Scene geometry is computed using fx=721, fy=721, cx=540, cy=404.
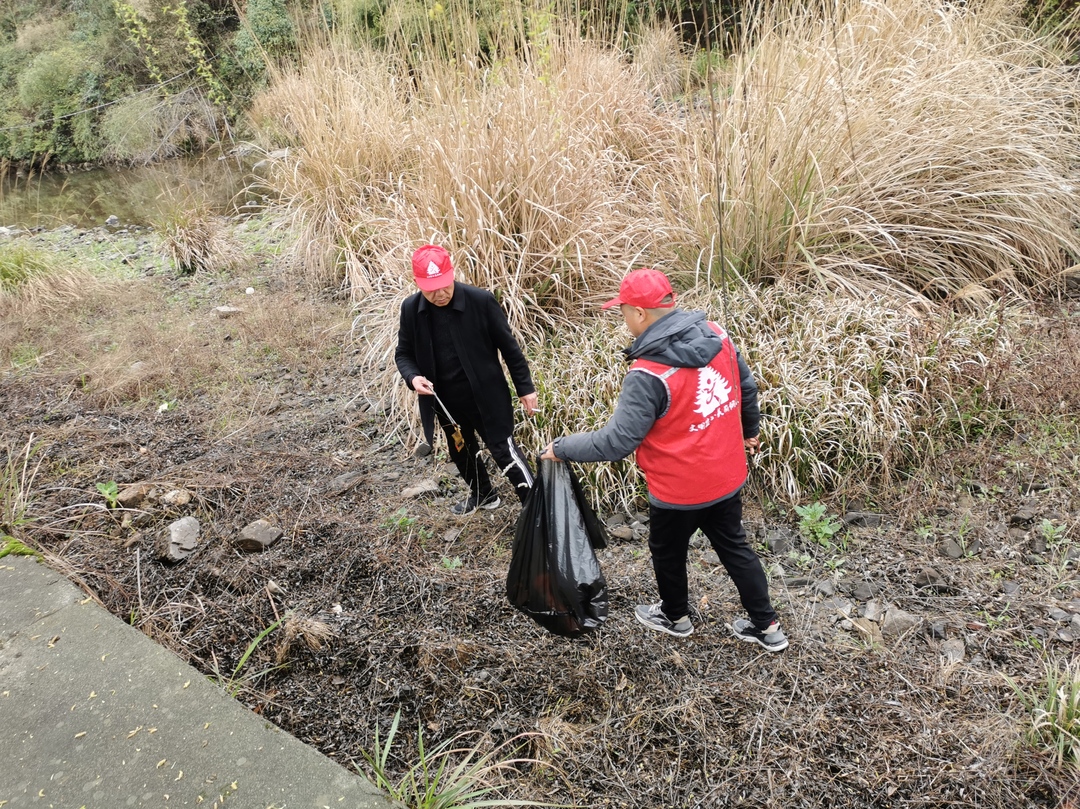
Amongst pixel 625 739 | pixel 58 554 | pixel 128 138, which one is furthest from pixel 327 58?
pixel 128 138

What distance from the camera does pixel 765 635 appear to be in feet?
8.86

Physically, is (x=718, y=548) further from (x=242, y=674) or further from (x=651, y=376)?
(x=242, y=674)

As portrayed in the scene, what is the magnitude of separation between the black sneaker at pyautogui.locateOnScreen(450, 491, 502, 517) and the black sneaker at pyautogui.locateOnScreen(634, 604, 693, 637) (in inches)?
48.1

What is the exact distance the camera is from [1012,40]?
5188 millimetres

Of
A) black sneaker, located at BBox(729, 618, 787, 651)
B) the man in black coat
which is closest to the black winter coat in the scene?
the man in black coat

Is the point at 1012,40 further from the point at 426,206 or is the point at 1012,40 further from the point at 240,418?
the point at 240,418

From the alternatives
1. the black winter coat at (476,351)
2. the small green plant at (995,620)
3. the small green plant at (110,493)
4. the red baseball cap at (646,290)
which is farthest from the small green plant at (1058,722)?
the small green plant at (110,493)

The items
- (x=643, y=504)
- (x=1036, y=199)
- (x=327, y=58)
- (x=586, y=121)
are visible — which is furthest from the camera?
(x=327, y=58)

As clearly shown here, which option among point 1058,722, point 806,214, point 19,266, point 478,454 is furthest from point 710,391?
point 19,266

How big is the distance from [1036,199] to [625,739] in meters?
4.52

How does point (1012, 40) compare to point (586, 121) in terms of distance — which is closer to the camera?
point (1012, 40)

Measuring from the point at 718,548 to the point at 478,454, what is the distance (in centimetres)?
159

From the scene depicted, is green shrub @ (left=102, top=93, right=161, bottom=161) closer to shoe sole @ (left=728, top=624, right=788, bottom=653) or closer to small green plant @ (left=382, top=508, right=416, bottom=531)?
small green plant @ (left=382, top=508, right=416, bottom=531)

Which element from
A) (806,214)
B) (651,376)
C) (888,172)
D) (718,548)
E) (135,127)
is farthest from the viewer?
(135,127)
